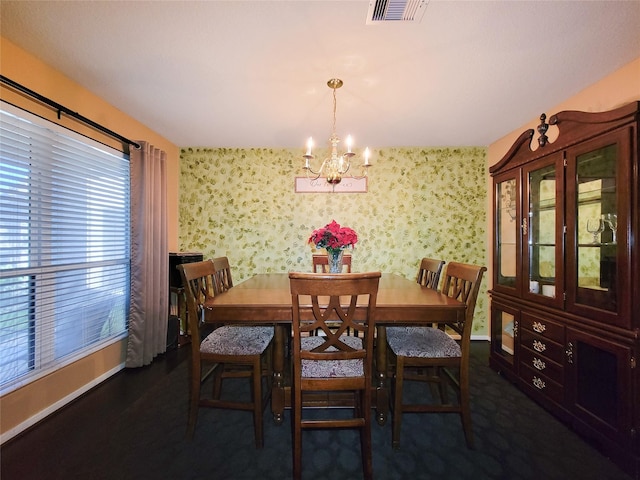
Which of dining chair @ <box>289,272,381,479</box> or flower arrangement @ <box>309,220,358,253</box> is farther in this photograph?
flower arrangement @ <box>309,220,358,253</box>

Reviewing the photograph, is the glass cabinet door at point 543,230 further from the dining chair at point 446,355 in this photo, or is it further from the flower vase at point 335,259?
the flower vase at point 335,259

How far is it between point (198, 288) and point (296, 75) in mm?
1611

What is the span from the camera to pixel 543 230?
201cm

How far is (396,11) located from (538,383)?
255cm

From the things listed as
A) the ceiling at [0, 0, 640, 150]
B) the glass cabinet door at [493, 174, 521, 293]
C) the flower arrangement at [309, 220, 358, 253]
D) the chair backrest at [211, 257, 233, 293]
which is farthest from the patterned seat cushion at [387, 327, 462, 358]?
the ceiling at [0, 0, 640, 150]

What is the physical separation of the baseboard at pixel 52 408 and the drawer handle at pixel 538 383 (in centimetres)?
340

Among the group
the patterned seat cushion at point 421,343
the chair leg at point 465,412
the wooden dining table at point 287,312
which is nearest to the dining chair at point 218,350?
the wooden dining table at point 287,312

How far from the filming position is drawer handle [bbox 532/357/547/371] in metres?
1.87

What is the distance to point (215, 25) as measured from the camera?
1448 millimetres

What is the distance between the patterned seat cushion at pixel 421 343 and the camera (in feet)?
5.16

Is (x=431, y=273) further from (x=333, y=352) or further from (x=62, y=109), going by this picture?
(x=62, y=109)

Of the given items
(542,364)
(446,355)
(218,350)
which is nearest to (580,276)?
(542,364)

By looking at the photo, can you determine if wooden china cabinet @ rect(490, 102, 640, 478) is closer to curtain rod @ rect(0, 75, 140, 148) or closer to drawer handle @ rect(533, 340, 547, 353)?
drawer handle @ rect(533, 340, 547, 353)

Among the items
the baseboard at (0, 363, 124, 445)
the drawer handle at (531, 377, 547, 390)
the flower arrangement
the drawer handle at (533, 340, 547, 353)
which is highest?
the flower arrangement
